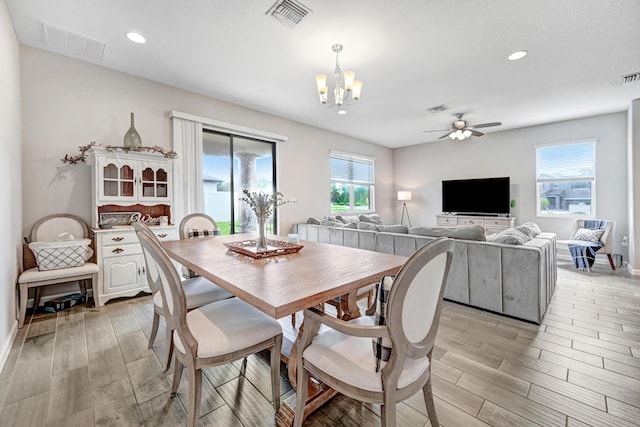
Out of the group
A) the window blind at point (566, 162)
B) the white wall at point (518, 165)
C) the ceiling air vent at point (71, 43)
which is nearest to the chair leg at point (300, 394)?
the ceiling air vent at point (71, 43)

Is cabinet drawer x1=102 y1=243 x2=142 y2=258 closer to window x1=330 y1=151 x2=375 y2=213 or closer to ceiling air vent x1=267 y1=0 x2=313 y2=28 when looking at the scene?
ceiling air vent x1=267 y1=0 x2=313 y2=28

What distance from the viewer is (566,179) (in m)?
5.27

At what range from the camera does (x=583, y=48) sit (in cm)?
275

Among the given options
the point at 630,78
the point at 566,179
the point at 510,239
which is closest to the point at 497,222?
the point at 566,179

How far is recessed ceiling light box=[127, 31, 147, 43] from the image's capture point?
256 centimetres

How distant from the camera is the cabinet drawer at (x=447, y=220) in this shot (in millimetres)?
6386

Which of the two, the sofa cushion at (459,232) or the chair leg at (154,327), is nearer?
the chair leg at (154,327)

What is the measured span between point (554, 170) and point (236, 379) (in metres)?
6.74

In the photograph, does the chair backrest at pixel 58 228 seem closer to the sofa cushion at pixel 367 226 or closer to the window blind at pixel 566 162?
the sofa cushion at pixel 367 226

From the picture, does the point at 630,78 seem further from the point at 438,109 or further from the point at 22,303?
the point at 22,303

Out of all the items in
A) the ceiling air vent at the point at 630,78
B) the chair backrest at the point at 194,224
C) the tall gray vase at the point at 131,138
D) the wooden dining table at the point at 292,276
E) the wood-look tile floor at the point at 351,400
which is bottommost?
the wood-look tile floor at the point at 351,400

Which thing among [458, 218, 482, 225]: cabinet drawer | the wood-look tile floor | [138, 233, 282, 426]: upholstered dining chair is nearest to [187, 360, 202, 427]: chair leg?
[138, 233, 282, 426]: upholstered dining chair

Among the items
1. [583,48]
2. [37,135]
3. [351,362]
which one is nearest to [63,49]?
[37,135]

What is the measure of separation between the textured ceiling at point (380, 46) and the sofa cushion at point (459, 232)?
188 cm
